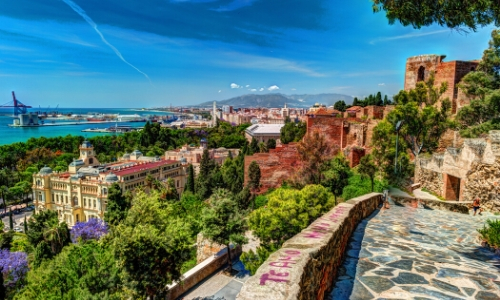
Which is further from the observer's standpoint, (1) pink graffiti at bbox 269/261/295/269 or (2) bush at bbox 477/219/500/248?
(2) bush at bbox 477/219/500/248

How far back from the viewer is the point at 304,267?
Answer: 2.54 meters

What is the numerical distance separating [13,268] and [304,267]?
18.7m

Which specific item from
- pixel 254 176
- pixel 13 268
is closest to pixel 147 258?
pixel 13 268

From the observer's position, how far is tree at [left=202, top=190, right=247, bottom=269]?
1216cm

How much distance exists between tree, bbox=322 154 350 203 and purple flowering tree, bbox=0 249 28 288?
637 inches

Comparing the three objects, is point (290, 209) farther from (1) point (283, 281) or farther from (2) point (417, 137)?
(1) point (283, 281)

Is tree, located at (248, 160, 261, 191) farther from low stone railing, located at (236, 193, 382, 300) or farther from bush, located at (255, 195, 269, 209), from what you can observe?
low stone railing, located at (236, 193, 382, 300)

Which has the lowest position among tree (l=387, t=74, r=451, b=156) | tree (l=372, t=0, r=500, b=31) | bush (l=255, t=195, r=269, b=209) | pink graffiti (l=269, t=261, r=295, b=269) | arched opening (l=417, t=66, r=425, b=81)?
bush (l=255, t=195, r=269, b=209)

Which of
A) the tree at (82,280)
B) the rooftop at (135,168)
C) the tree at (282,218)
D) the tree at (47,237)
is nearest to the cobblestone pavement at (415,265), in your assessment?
the tree at (282,218)

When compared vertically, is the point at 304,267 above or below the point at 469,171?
above

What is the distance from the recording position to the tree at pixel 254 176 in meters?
23.9

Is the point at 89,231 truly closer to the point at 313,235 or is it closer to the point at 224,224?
the point at 224,224

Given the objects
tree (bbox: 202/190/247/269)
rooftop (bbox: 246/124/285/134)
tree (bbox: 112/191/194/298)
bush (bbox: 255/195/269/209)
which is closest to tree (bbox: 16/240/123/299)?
tree (bbox: 112/191/194/298)

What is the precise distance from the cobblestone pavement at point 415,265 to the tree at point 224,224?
22.7 ft
